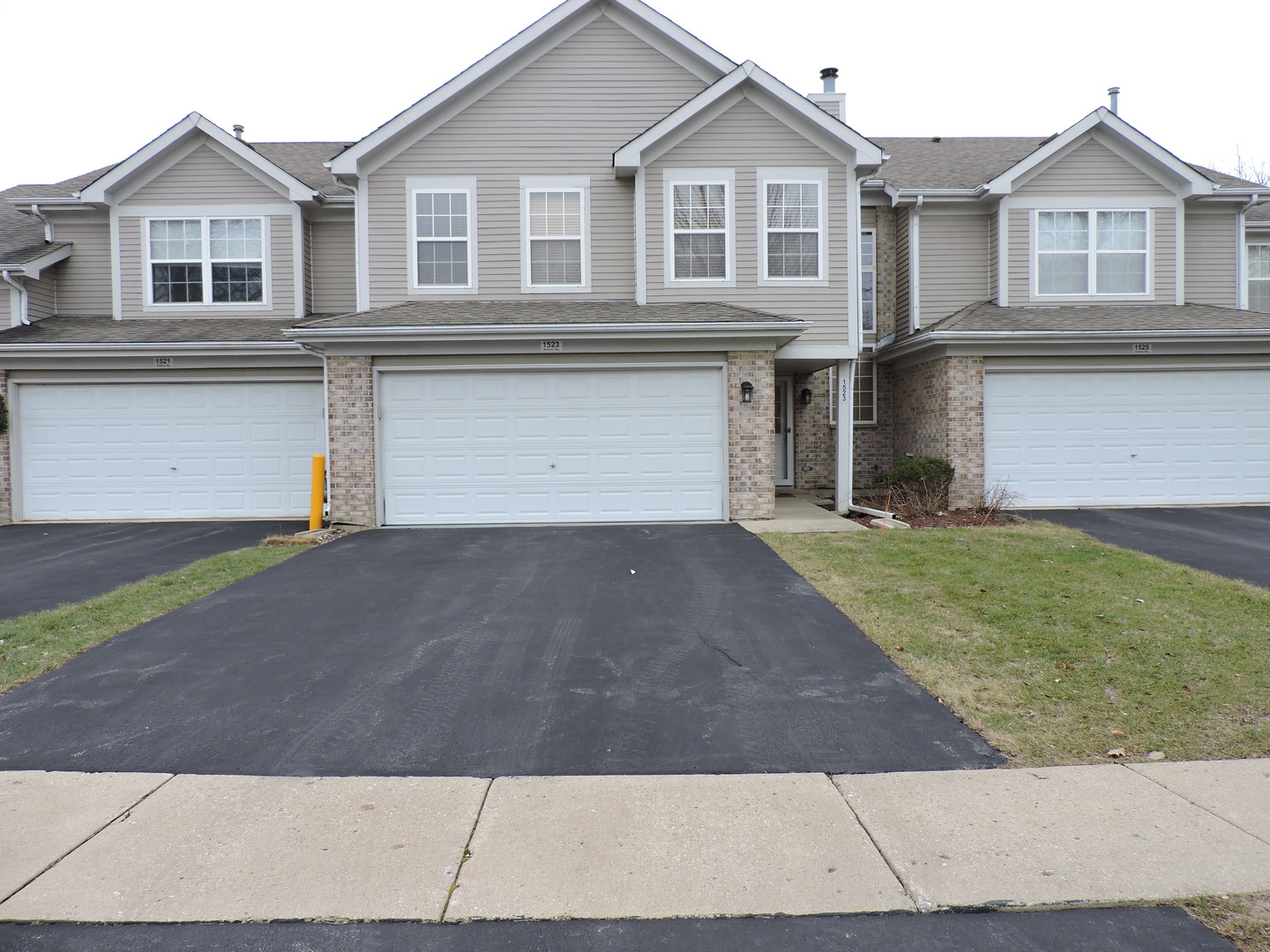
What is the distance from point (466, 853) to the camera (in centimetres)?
314

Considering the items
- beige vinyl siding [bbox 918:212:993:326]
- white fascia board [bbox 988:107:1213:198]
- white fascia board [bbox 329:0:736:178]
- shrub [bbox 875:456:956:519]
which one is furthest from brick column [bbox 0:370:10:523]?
white fascia board [bbox 988:107:1213:198]

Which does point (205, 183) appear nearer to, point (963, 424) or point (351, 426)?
point (351, 426)

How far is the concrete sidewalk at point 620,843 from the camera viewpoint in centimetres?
285

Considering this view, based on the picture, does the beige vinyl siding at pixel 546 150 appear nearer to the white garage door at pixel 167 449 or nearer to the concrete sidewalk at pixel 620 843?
the white garage door at pixel 167 449

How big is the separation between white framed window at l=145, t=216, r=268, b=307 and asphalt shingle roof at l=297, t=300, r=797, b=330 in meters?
3.21

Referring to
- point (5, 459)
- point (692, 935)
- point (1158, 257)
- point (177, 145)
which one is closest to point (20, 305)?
point (5, 459)

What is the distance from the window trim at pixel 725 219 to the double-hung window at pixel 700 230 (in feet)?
0.05

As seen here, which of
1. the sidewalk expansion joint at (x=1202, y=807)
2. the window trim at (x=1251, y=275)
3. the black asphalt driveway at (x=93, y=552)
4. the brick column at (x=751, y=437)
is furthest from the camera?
the window trim at (x=1251, y=275)

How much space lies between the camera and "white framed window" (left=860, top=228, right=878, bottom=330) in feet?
53.0

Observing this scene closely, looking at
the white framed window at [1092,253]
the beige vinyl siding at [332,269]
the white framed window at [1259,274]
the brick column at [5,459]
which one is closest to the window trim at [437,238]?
the beige vinyl siding at [332,269]

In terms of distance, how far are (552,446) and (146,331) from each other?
26.1 feet

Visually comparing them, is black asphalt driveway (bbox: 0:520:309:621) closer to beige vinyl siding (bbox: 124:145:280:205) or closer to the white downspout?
the white downspout

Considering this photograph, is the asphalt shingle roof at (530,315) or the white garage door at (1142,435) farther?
the white garage door at (1142,435)

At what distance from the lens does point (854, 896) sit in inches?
112
